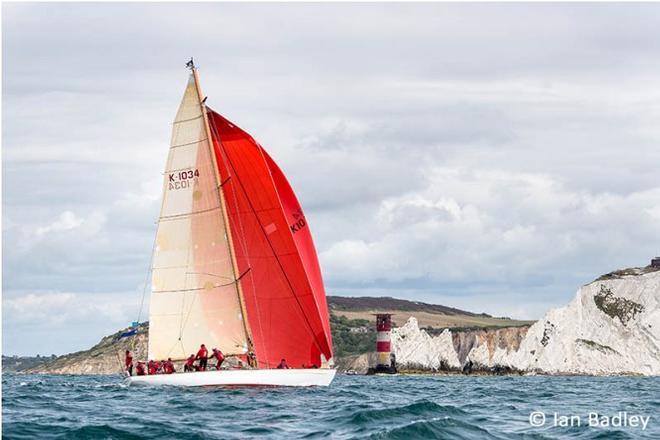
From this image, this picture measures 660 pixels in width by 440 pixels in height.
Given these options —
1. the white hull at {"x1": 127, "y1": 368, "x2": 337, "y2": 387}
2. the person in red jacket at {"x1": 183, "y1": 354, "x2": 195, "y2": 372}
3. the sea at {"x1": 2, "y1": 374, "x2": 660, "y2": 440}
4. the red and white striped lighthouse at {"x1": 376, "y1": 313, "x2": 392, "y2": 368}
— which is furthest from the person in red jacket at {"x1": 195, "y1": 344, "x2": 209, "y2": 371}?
the red and white striped lighthouse at {"x1": 376, "y1": 313, "x2": 392, "y2": 368}

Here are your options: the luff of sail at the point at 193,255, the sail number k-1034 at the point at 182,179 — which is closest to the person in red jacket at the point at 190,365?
the luff of sail at the point at 193,255

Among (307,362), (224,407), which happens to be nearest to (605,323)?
(307,362)

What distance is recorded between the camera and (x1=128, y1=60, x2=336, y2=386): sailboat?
4512 centimetres

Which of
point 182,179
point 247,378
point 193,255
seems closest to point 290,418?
point 247,378

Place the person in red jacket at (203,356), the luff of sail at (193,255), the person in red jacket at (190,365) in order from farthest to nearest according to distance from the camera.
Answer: the luff of sail at (193,255) → the person in red jacket at (190,365) → the person in red jacket at (203,356)

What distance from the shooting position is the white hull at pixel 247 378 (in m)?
41.5

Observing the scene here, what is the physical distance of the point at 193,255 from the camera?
149ft

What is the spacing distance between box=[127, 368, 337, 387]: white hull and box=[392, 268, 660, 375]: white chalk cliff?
102 meters

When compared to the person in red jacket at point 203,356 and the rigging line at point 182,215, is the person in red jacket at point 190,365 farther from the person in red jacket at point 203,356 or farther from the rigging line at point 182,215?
the rigging line at point 182,215

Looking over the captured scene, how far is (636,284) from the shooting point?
14862 centimetres

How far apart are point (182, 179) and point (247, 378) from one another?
9834 mm

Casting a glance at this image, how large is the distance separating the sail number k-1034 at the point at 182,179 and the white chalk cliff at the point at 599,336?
103 metres

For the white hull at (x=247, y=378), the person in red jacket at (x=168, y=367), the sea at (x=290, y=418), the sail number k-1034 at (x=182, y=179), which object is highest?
the sail number k-1034 at (x=182, y=179)

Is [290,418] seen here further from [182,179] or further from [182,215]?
[182,179]
